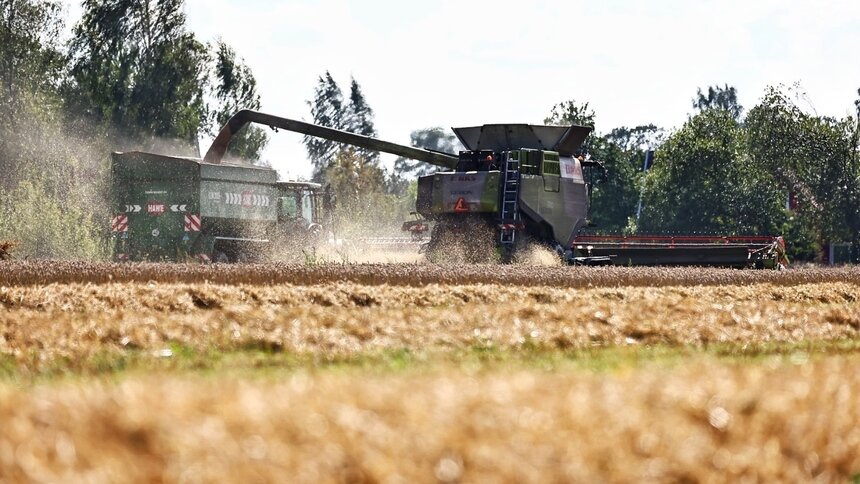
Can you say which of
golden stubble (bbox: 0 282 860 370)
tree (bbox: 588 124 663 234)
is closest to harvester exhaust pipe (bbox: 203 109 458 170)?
golden stubble (bbox: 0 282 860 370)

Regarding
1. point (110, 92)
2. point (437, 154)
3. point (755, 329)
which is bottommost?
point (755, 329)

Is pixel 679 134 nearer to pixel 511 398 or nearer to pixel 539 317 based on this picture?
pixel 539 317

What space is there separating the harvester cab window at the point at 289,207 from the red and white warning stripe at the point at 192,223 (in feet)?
13.3

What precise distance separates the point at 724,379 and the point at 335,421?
266cm

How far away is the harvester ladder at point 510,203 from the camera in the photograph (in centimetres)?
3003

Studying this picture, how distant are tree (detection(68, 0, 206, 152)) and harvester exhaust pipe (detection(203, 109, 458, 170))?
25626 mm

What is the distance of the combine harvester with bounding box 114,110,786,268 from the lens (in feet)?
99.0

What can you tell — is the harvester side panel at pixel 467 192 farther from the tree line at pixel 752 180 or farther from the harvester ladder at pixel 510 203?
the tree line at pixel 752 180

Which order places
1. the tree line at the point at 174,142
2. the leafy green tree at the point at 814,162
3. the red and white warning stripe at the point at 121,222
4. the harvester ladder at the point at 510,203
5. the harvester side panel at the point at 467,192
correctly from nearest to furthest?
the harvester ladder at the point at 510,203 < the harvester side panel at the point at 467,192 < the red and white warning stripe at the point at 121,222 < the tree line at the point at 174,142 < the leafy green tree at the point at 814,162

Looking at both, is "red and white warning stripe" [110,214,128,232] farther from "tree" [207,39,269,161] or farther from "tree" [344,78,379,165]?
"tree" [344,78,379,165]

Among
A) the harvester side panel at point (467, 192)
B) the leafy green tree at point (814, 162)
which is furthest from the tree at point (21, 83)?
the leafy green tree at point (814, 162)

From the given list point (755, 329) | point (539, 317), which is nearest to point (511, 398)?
point (539, 317)

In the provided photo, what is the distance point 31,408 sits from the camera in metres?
5.14

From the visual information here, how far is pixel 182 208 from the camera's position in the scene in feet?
98.9
